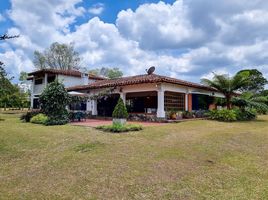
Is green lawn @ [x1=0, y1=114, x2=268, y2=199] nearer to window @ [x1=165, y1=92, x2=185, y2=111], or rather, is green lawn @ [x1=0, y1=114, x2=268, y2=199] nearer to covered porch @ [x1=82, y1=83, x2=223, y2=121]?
covered porch @ [x1=82, y1=83, x2=223, y2=121]

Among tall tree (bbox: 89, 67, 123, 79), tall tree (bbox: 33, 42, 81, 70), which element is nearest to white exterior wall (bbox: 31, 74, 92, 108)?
tall tree (bbox: 33, 42, 81, 70)

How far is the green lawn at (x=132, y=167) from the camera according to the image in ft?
18.2

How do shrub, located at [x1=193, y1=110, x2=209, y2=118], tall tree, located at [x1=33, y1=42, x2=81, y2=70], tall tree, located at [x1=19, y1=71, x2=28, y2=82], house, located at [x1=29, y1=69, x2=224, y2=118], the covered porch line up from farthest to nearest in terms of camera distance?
tall tree, located at [x1=19, y1=71, x2=28, y2=82] < tall tree, located at [x1=33, y1=42, x2=81, y2=70] < shrub, located at [x1=193, y1=110, x2=209, y2=118] < the covered porch < house, located at [x1=29, y1=69, x2=224, y2=118]

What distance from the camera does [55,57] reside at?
4891 cm

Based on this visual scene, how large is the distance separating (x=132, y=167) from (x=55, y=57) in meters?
45.8

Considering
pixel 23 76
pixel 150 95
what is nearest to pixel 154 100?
pixel 150 95

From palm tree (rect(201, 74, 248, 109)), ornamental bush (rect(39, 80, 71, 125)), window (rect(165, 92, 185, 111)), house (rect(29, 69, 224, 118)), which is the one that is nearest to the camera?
ornamental bush (rect(39, 80, 71, 125))

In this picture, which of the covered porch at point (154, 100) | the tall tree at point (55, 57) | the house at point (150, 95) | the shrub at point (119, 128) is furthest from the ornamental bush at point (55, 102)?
the tall tree at point (55, 57)

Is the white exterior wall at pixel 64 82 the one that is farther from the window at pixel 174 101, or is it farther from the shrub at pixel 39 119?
the window at pixel 174 101

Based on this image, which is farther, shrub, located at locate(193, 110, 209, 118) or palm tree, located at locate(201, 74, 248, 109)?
shrub, located at locate(193, 110, 209, 118)

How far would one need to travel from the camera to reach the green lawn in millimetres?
5543

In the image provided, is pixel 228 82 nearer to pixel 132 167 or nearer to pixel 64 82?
pixel 132 167

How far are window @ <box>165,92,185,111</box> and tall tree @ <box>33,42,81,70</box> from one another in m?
30.6

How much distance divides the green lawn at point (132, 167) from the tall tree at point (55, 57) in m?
39.9
